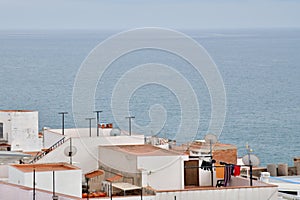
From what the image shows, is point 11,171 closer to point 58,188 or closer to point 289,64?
point 58,188

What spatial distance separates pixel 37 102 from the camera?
90688mm

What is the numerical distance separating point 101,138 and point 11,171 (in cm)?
433

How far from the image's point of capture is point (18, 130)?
33.5 meters

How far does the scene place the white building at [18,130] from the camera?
33219mm

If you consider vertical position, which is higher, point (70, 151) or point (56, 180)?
point (70, 151)

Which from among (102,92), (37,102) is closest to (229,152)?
(37,102)

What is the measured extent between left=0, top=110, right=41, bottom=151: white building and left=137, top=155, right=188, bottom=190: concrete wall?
33.5ft

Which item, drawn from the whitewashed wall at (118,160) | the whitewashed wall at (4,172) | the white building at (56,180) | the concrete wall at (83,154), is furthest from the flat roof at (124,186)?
the whitewashed wall at (4,172)

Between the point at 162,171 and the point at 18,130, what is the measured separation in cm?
1108

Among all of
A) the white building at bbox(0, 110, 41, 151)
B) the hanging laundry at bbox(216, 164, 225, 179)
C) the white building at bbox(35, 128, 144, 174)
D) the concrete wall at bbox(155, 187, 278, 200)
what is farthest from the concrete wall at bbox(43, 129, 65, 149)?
the concrete wall at bbox(155, 187, 278, 200)

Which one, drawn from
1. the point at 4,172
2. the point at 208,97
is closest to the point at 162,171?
the point at 4,172

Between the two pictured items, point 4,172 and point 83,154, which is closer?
point 4,172

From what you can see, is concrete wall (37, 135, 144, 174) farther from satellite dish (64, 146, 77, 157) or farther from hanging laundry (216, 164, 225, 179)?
hanging laundry (216, 164, 225, 179)

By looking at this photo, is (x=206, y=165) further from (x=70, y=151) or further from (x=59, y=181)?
(x=59, y=181)
